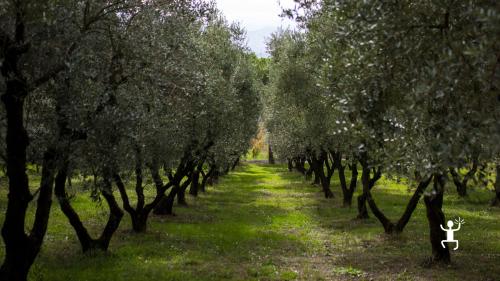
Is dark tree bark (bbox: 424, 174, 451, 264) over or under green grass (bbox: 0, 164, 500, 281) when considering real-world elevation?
over

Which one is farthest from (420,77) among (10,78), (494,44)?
(10,78)

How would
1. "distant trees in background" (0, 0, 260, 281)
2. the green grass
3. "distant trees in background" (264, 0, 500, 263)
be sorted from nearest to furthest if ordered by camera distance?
"distant trees in background" (264, 0, 500, 263) < "distant trees in background" (0, 0, 260, 281) < the green grass

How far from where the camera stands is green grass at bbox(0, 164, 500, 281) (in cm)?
1803

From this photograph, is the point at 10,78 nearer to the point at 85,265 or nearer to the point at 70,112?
the point at 70,112

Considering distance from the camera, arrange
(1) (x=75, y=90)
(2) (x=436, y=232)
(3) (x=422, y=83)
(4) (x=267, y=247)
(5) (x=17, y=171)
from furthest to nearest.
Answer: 1. (4) (x=267, y=247)
2. (2) (x=436, y=232)
3. (1) (x=75, y=90)
4. (5) (x=17, y=171)
5. (3) (x=422, y=83)

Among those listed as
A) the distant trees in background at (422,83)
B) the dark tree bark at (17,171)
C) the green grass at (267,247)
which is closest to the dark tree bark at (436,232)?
the green grass at (267,247)

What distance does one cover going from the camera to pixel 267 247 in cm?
2366

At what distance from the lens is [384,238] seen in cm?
2600

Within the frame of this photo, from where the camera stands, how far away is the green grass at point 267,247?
18031 mm

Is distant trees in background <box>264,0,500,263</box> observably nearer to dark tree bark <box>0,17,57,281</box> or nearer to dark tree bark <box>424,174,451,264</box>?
dark tree bark <box>0,17,57,281</box>

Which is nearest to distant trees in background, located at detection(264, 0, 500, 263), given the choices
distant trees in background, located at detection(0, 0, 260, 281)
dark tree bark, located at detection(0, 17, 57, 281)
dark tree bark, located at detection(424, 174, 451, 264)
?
distant trees in background, located at detection(0, 0, 260, 281)

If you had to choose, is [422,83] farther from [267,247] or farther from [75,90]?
[267,247]

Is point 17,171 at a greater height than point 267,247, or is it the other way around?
point 17,171

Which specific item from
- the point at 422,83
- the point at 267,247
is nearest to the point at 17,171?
the point at 422,83
